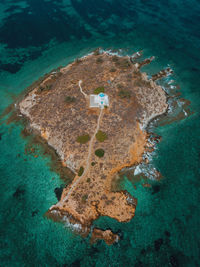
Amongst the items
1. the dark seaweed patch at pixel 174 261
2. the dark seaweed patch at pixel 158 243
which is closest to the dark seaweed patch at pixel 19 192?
the dark seaweed patch at pixel 158 243

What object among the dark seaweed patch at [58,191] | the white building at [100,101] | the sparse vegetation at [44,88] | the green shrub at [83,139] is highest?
the sparse vegetation at [44,88]

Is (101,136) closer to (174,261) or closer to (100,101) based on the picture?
(100,101)

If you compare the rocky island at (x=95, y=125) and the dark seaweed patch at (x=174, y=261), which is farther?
the rocky island at (x=95, y=125)

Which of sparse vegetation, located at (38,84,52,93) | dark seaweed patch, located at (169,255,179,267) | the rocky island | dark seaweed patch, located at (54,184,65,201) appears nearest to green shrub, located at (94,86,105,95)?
the rocky island

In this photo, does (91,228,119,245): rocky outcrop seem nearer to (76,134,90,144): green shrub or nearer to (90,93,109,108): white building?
(76,134,90,144): green shrub

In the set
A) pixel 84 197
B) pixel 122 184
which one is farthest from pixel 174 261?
pixel 84 197

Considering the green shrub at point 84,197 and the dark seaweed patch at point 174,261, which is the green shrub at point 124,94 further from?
the dark seaweed patch at point 174,261

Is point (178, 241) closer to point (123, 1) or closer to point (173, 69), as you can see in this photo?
point (173, 69)
